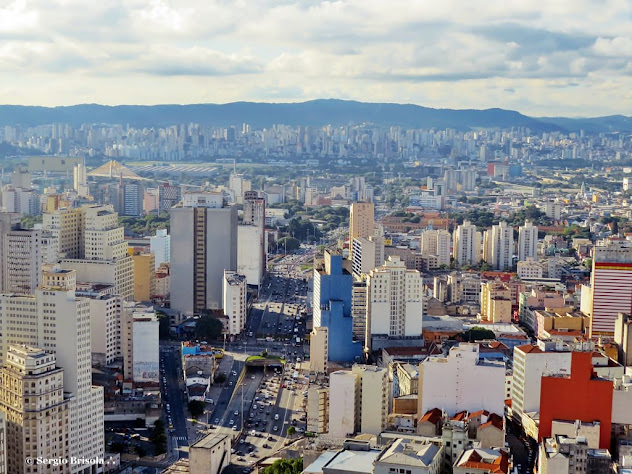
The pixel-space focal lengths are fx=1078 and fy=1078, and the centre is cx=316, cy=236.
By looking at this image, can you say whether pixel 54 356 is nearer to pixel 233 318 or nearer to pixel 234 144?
pixel 233 318

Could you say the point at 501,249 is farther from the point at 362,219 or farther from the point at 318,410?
the point at 318,410

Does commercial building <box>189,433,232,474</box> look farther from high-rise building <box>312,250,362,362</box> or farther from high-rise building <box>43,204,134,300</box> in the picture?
high-rise building <box>43,204,134,300</box>

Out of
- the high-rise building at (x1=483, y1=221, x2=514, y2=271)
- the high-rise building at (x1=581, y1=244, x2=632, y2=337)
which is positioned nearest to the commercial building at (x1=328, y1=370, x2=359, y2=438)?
the high-rise building at (x1=581, y1=244, x2=632, y2=337)

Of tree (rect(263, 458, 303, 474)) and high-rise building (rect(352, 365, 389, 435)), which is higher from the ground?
high-rise building (rect(352, 365, 389, 435))

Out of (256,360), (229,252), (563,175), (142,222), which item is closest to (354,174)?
(563,175)

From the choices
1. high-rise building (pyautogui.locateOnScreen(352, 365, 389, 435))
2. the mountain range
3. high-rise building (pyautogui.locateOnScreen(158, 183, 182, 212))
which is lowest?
high-rise building (pyautogui.locateOnScreen(352, 365, 389, 435))

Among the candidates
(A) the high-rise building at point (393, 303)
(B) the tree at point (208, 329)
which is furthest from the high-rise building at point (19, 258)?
(A) the high-rise building at point (393, 303)

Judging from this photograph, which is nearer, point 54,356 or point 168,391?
point 54,356
